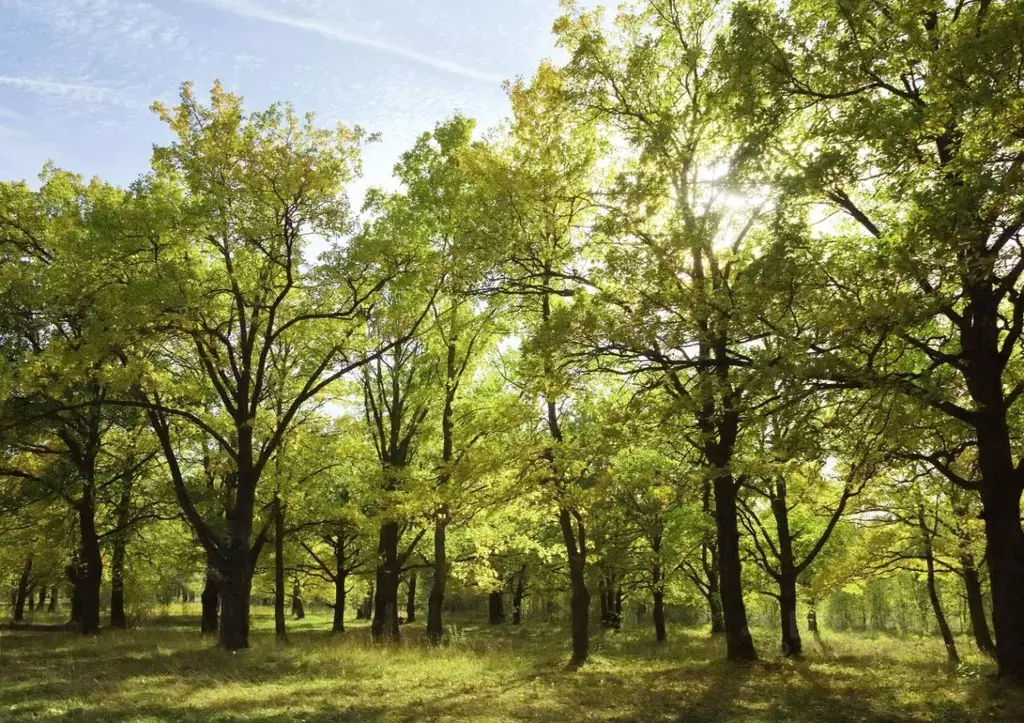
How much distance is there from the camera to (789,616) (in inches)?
754

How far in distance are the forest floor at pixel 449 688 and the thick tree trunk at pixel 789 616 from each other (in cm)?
207

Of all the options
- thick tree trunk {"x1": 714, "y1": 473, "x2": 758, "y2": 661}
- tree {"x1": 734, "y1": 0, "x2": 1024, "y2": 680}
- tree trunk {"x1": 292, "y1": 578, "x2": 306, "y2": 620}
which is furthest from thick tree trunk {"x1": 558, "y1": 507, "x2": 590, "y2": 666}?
tree trunk {"x1": 292, "y1": 578, "x2": 306, "y2": 620}

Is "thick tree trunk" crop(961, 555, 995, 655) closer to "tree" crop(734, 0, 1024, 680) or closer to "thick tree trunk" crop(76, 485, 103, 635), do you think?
"tree" crop(734, 0, 1024, 680)

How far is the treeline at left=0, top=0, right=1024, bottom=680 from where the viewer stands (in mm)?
8414

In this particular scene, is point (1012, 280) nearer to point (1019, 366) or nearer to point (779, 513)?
point (1019, 366)

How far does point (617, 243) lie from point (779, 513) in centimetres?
1247

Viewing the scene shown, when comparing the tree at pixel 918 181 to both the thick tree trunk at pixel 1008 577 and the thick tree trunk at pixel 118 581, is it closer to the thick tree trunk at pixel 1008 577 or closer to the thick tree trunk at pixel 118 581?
the thick tree trunk at pixel 1008 577

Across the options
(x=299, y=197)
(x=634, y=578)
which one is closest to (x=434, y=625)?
(x=299, y=197)

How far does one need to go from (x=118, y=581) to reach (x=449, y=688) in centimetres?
2396

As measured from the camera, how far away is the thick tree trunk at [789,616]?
61.7ft

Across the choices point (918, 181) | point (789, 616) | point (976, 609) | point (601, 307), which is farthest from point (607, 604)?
point (918, 181)

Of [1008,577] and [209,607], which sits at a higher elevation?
[1008,577]

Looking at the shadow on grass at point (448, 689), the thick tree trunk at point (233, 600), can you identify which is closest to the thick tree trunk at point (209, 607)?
the shadow on grass at point (448, 689)

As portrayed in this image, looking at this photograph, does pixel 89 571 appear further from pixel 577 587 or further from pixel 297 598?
pixel 297 598
